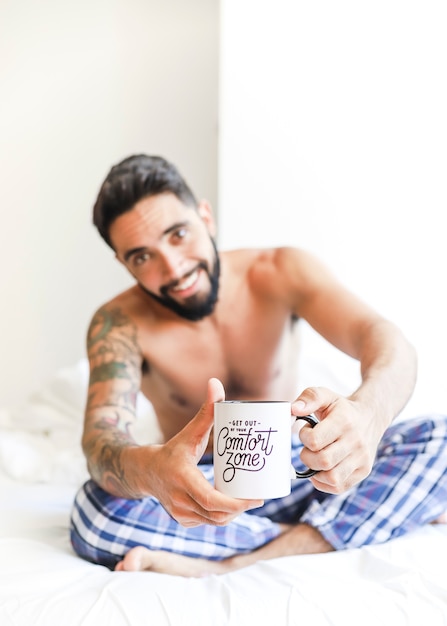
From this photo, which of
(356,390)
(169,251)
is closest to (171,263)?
(169,251)

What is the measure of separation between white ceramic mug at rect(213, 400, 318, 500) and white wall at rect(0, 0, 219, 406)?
1.83m

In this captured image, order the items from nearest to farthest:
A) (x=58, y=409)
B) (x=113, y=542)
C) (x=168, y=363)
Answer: (x=113, y=542), (x=168, y=363), (x=58, y=409)

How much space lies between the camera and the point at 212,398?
73 cm

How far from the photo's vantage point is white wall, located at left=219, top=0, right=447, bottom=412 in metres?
1.97

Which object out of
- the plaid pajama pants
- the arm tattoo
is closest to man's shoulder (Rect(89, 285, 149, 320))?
the arm tattoo

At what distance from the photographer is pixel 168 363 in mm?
1360

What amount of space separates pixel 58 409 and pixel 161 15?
4.51 ft

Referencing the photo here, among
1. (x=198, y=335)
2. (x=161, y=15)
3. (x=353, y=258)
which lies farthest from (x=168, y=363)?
(x=161, y=15)

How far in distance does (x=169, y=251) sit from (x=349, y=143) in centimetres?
97

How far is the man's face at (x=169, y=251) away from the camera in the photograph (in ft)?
4.18

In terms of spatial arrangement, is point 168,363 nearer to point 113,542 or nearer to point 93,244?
point 113,542

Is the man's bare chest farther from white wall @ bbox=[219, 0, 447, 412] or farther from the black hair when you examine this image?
white wall @ bbox=[219, 0, 447, 412]

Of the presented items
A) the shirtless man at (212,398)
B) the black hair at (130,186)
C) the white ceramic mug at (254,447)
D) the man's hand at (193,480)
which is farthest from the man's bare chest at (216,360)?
the white ceramic mug at (254,447)

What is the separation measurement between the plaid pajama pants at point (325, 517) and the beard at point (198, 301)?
15.1 inches
